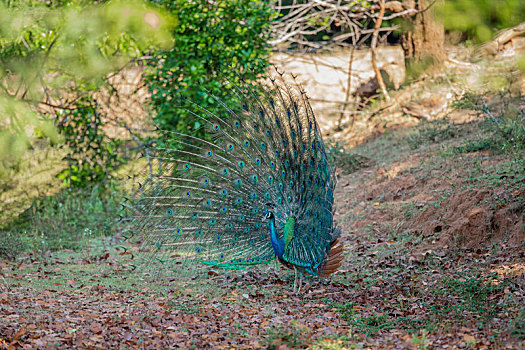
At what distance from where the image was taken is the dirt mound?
7.20 metres

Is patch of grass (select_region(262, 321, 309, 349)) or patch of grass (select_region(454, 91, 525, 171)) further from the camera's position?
patch of grass (select_region(454, 91, 525, 171))

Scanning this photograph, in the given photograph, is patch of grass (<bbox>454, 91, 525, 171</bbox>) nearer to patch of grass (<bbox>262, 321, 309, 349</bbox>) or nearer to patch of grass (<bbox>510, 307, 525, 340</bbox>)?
patch of grass (<bbox>510, 307, 525, 340</bbox>)

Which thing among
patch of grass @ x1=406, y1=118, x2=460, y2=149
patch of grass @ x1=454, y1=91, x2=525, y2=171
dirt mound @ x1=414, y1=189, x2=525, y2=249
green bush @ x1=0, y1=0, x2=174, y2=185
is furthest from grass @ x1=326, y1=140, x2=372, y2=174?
green bush @ x1=0, y1=0, x2=174, y2=185

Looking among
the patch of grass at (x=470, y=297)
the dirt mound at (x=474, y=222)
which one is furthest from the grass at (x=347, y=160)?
the patch of grass at (x=470, y=297)

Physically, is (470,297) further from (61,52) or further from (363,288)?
(61,52)

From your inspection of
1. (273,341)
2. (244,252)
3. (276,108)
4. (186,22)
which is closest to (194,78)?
Result: (186,22)

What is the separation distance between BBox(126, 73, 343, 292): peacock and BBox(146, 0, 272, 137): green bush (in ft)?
14.5

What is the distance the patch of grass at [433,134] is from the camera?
12.0m

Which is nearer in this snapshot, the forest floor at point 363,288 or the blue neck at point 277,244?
the forest floor at point 363,288

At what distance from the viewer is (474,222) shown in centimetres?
752

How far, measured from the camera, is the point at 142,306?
20.4 feet

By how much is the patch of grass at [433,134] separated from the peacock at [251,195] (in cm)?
604

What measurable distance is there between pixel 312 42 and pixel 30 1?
10.5 meters

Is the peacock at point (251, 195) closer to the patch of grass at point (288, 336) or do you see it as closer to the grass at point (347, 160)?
the patch of grass at point (288, 336)
